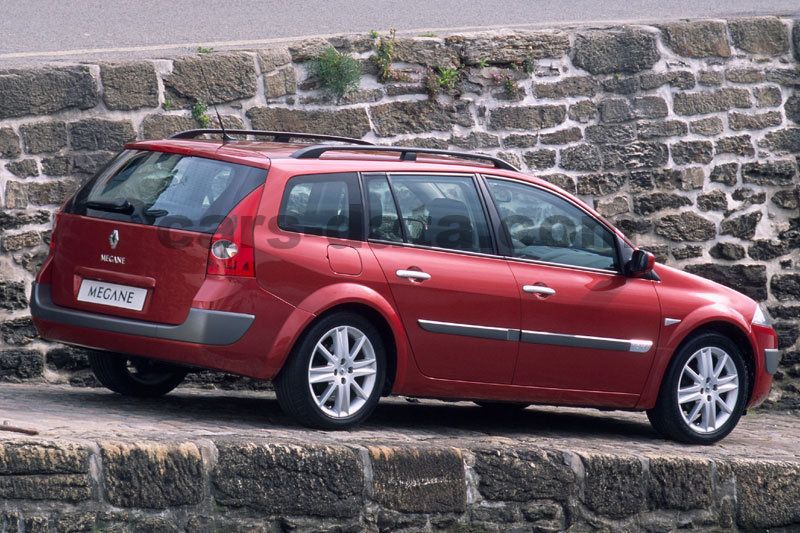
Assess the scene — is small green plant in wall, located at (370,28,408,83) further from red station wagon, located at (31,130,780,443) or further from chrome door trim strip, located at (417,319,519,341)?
chrome door trim strip, located at (417,319,519,341)

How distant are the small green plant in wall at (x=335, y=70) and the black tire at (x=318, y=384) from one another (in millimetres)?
3500

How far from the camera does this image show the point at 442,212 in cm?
772

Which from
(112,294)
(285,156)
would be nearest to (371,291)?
(285,156)

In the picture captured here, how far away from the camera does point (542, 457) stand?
727 centimetres

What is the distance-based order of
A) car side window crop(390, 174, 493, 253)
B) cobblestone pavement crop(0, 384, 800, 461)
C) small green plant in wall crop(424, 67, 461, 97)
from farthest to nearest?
small green plant in wall crop(424, 67, 461, 97) → car side window crop(390, 174, 493, 253) → cobblestone pavement crop(0, 384, 800, 461)

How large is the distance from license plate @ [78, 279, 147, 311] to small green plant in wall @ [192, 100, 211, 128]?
9.56 ft

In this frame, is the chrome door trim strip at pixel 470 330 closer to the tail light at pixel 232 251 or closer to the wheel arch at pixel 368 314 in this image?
the wheel arch at pixel 368 314

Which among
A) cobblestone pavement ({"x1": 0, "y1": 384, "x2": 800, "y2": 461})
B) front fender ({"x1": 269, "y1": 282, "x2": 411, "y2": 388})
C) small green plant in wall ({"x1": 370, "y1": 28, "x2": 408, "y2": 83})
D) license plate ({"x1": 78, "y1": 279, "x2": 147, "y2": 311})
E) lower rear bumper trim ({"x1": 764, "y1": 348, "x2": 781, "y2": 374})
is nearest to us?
cobblestone pavement ({"x1": 0, "y1": 384, "x2": 800, "y2": 461})

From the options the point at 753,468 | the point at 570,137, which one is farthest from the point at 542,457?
the point at 570,137

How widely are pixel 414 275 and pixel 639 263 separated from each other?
161 centimetres

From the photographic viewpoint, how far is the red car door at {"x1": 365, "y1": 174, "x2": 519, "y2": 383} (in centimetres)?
740

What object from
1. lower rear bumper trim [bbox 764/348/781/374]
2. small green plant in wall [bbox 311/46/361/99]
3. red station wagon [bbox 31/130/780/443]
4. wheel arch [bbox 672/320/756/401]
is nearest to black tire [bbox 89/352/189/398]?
red station wagon [bbox 31/130/780/443]

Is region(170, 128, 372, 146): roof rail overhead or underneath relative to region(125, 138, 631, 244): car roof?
overhead

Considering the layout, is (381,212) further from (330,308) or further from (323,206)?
(330,308)
